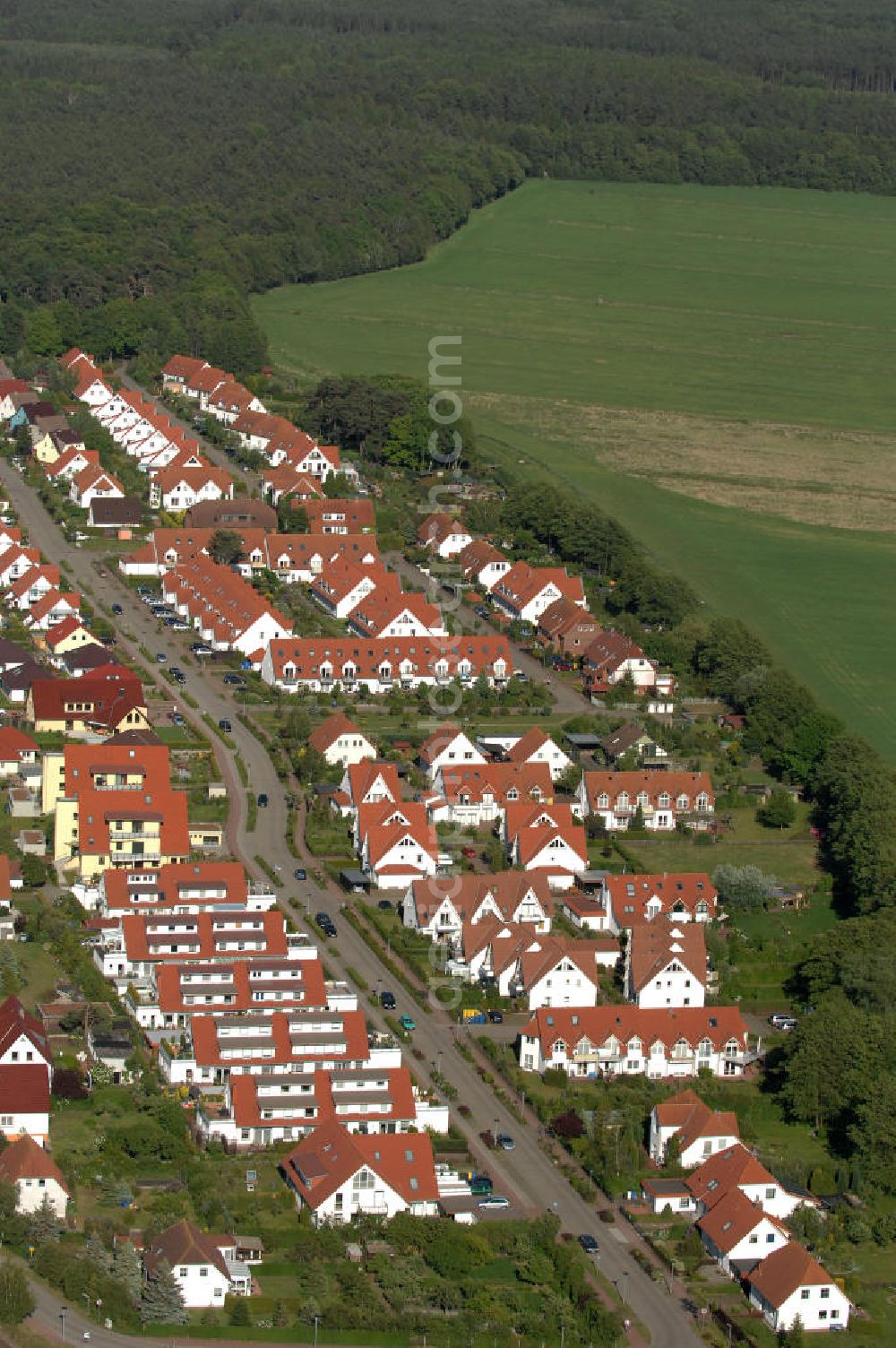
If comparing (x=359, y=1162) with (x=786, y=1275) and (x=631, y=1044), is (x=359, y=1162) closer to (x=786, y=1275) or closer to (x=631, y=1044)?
(x=786, y=1275)

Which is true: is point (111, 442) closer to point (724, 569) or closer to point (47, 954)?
point (724, 569)

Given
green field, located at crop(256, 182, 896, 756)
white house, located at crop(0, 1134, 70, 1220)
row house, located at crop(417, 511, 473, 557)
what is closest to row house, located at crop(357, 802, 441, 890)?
A: green field, located at crop(256, 182, 896, 756)

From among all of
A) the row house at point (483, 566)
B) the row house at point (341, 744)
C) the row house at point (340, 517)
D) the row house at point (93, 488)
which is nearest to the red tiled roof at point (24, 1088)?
the row house at point (341, 744)

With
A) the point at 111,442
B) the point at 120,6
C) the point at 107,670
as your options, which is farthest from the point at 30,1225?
the point at 120,6

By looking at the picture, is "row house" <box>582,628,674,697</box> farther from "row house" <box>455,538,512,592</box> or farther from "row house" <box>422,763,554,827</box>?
"row house" <box>422,763,554,827</box>

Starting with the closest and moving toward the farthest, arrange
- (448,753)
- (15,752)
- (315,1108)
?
(315,1108), (15,752), (448,753)

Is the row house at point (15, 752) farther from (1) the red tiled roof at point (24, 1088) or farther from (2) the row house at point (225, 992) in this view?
(1) the red tiled roof at point (24, 1088)

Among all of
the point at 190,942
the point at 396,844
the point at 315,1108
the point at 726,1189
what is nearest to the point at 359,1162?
the point at 315,1108
